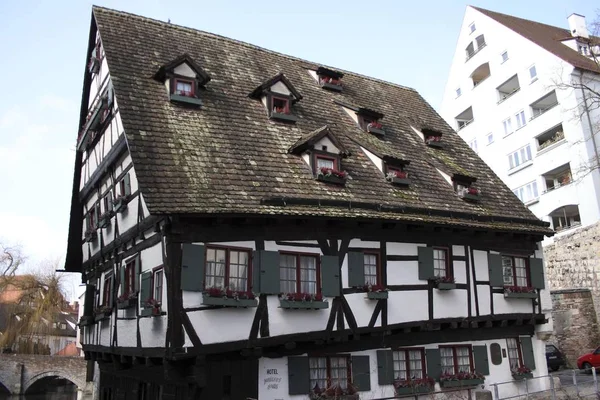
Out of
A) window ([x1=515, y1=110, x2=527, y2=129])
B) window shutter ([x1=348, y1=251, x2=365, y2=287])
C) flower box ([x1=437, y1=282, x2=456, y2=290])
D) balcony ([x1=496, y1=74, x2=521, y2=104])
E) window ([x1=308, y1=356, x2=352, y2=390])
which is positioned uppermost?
balcony ([x1=496, y1=74, x2=521, y2=104])

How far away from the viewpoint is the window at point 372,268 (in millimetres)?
14161

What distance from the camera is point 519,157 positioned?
3119 cm

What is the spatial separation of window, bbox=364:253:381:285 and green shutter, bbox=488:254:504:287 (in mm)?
3988

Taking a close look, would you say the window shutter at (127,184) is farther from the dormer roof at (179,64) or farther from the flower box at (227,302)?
the flower box at (227,302)

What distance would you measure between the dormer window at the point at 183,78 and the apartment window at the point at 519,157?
70.5 ft

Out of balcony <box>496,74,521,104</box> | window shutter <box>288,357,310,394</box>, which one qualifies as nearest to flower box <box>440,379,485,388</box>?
window shutter <box>288,357,310,394</box>

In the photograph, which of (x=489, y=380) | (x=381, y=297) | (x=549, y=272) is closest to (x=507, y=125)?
(x=549, y=272)

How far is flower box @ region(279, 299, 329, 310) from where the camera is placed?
12.3 m

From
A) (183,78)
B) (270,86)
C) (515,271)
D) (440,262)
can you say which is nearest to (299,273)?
(440,262)

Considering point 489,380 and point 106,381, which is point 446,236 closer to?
point 489,380

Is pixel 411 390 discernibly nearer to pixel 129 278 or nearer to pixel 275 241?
pixel 275 241

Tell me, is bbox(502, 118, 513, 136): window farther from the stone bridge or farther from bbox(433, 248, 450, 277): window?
the stone bridge

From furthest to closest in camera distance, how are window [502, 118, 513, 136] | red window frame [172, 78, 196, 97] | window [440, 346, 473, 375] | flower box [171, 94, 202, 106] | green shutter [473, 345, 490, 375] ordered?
window [502, 118, 513, 136] < green shutter [473, 345, 490, 375] < window [440, 346, 473, 375] < red window frame [172, 78, 196, 97] < flower box [171, 94, 202, 106]

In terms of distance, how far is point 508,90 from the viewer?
33.7m
